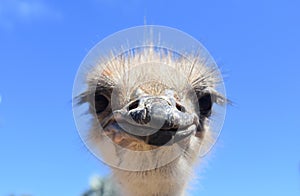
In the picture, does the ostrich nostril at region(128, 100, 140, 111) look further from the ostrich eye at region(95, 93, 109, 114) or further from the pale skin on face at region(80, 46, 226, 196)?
the ostrich eye at region(95, 93, 109, 114)

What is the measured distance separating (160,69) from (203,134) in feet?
1.46

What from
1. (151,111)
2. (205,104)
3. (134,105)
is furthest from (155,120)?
(205,104)

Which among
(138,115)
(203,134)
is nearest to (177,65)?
(203,134)

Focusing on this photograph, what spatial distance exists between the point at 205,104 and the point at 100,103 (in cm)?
56

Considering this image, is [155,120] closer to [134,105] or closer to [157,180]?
[134,105]

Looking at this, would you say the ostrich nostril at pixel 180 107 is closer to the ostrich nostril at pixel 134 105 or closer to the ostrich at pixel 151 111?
the ostrich at pixel 151 111

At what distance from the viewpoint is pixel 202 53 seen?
11.3 ft

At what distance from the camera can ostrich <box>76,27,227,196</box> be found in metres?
2.61

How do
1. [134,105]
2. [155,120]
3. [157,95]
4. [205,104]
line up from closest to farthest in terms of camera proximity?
[155,120] → [134,105] → [157,95] → [205,104]

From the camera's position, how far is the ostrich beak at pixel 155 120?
247 cm

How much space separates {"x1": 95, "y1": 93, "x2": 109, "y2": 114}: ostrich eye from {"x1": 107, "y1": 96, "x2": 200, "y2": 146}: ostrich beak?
39 centimetres

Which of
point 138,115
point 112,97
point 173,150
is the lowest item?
point 138,115

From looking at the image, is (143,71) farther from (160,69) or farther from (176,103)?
(176,103)

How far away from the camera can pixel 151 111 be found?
248 cm
